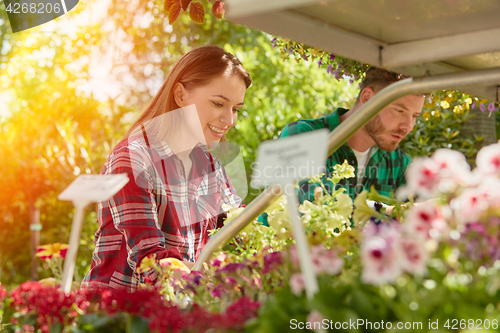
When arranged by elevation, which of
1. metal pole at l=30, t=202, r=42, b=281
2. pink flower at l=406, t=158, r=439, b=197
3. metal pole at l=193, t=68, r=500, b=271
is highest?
metal pole at l=193, t=68, r=500, b=271

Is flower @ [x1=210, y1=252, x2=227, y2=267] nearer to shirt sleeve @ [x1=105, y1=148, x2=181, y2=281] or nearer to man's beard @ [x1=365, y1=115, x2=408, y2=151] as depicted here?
shirt sleeve @ [x1=105, y1=148, x2=181, y2=281]

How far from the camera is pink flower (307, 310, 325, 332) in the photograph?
2.10ft

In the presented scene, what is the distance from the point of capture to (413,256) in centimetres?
62

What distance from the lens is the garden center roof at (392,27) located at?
1076mm

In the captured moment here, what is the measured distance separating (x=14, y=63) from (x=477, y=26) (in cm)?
667

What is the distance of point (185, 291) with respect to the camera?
100 centimetres

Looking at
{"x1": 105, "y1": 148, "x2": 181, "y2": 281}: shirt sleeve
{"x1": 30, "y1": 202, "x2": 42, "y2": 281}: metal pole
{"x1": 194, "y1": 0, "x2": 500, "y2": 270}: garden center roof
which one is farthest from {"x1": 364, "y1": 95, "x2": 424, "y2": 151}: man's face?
{"x1": 30, "y1": 202, "x2": 42, "y2": 281}: metal pole

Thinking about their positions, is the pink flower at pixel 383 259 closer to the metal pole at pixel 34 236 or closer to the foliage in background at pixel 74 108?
the foliage in background at pixel 74 108

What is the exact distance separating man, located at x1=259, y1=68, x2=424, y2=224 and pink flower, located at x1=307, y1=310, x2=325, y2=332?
1638 mm

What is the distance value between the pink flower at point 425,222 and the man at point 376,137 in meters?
1.60

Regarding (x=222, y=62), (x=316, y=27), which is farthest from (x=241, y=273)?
(x=222, y=62)

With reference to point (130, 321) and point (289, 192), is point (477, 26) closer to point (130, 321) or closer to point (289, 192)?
point (289, 192)

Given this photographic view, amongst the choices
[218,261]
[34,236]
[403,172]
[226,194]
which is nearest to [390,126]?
[403,172]

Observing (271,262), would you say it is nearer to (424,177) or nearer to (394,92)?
(424,177)
